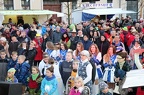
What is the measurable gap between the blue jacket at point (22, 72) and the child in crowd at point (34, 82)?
27 centimetres

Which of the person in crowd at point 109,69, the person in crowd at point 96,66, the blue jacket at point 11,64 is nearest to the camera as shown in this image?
the person in crowd at point 96,66

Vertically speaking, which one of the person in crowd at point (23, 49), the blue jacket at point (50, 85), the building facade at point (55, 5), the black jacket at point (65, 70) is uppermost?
the building facade at point (55, 5)

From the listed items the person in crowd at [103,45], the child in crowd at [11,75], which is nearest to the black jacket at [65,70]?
the child in crowd at [11,75]

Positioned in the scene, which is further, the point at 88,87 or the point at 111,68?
the point at 111,68

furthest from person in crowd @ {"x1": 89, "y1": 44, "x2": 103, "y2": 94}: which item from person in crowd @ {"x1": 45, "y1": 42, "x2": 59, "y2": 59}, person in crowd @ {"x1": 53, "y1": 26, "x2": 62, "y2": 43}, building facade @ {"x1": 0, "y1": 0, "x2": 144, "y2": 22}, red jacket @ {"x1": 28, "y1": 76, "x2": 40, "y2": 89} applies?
building facade @ {"x1": 0, "y1": 0, "x2": 144, "y2": 22}

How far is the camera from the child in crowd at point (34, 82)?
8195 millimetres

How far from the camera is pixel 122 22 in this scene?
2083 centimetres

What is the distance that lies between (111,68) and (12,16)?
60.3 ft

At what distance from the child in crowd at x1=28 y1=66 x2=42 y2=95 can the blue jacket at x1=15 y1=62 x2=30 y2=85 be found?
0.90ft

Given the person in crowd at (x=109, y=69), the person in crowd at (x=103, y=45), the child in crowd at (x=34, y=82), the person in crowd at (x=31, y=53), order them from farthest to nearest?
1. the person in crowd at (x=103, y=45)
2. the person in crowd at (x=31, y=53)
3. the person in crowd at (x=109, y=69)
4. the child in crowd at (x=34, y=82)

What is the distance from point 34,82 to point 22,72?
496 mm

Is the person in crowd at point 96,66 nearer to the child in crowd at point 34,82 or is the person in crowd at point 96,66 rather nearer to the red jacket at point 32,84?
the child in crowd at point 34,82

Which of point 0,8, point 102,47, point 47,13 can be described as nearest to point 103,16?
point 47,13

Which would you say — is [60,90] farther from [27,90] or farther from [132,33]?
[132,33]
